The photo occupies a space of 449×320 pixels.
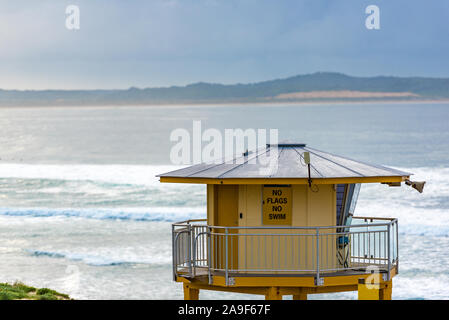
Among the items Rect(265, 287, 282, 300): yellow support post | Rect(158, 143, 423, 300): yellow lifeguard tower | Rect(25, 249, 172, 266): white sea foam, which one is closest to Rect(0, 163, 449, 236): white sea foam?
Rect(25, 249, 172, 266): white sea foam

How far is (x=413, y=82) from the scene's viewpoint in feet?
371

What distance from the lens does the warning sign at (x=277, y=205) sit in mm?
17938

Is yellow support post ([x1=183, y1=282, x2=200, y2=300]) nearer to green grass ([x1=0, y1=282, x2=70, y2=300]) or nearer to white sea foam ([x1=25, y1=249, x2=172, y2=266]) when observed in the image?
green grass ([x1=0, y1=282, x2=70, y2=300])

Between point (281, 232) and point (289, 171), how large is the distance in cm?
137

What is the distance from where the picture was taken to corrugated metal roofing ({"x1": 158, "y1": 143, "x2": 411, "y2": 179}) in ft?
57.1

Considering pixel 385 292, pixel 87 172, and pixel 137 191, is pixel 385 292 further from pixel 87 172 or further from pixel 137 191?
pixel 87 172

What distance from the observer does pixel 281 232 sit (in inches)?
704

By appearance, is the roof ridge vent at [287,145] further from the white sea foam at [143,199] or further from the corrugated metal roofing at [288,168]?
the white sea foam at [143,199]

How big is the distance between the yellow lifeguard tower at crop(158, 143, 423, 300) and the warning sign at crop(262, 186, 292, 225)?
2cm
